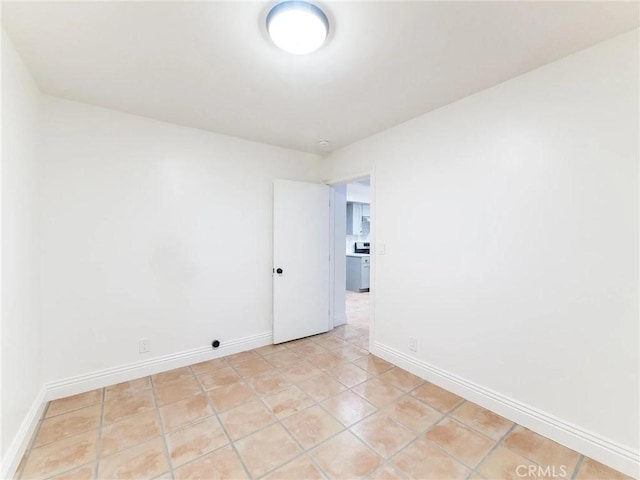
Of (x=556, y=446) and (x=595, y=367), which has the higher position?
(x=595, y=367)

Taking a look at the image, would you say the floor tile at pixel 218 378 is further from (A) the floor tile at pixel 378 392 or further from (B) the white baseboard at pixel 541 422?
(B) the white baseboard at pixel 541 422

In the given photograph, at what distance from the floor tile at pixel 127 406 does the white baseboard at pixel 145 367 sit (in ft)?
0.97

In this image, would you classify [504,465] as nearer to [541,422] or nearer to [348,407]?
[541,422]

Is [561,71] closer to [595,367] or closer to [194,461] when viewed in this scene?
[595,367]

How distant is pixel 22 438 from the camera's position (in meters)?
1.73

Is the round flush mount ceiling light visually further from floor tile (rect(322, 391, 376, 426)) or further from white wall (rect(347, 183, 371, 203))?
white wall (rect(347, 183, 371, 203))

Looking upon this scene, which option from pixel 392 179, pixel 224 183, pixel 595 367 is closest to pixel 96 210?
pixel 224 183

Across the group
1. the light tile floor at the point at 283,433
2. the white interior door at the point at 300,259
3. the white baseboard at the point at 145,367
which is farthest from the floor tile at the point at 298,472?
the white interior door at the point at 300,259

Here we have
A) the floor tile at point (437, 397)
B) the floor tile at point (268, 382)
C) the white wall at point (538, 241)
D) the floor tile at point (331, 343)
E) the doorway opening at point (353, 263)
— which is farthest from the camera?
the doorway opening at point (353, 263)

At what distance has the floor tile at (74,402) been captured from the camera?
7.07 ft

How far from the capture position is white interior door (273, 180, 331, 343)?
3496 millimetres

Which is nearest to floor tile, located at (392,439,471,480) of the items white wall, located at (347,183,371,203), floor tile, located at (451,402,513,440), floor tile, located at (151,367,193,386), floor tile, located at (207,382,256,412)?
floor tile, located at (451,402,513,440)

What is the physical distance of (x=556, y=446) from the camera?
1792mm

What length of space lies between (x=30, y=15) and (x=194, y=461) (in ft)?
8.44
